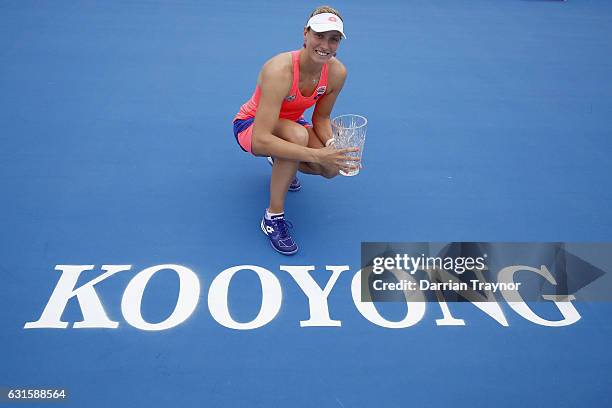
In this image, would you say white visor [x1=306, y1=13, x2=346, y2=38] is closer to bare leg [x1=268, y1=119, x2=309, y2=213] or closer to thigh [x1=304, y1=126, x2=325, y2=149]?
bare leg [x1=268, y1=119, x2=309, y2=213]

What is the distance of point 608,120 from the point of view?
3.91m

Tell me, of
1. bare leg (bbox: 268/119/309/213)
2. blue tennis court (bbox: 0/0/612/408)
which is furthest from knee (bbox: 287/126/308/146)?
blue tennis court (bbox: 0/0/612/408)

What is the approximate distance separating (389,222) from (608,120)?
219cm

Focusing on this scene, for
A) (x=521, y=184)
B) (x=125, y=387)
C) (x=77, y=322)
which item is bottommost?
(x=125, y=387)

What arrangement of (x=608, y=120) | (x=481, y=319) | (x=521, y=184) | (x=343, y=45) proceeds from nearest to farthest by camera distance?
(x=481, y=319) → (x=521, y=184) → (x=608, y=120) → (x=343, y=45)

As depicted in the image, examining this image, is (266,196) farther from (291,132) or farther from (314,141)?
(291,132)

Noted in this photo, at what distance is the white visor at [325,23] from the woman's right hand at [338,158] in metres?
0.53

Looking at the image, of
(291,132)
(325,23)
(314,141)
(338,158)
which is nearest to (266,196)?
(314,141)

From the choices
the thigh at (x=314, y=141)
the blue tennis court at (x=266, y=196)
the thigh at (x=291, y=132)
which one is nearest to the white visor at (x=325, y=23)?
the thigh at (x=291, y=132)

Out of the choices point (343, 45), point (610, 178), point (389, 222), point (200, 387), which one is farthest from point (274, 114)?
point (343, 45)

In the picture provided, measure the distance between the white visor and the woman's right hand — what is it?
0.53 meters

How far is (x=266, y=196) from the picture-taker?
3059 mm

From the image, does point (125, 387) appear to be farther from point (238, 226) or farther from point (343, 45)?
point (343, 45)

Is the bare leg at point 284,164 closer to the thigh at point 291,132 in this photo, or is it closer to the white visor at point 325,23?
the thigh at point 291,132
